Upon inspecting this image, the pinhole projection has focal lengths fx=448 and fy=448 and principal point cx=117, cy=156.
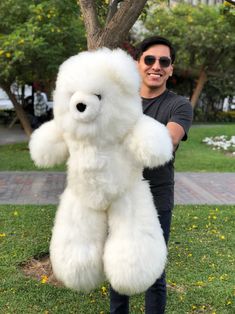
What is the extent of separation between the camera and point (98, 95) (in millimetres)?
2252

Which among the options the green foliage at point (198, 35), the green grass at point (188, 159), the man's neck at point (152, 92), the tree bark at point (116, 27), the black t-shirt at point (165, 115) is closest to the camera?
the black t-shirt at point (165, 115)

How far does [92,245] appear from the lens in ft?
7.99

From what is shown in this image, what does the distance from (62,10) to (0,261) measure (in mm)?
6126

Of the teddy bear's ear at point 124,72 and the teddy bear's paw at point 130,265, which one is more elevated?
the teddy bear's ear at point 124,72

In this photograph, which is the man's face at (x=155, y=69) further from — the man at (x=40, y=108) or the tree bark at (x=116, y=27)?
the man at (x=40, y=108)

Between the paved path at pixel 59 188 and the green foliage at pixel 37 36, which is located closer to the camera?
the paved path at pixel 59 188

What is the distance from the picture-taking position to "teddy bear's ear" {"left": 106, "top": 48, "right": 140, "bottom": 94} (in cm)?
227

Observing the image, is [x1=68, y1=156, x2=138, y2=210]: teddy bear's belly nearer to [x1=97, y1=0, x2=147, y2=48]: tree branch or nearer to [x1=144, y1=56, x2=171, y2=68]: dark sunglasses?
[x1=144, y1=56, x2=171, y2=68]: dark sunglasses

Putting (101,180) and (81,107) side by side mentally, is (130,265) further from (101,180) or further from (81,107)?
(81,107)

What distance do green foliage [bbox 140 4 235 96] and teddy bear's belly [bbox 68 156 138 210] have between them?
14262mm

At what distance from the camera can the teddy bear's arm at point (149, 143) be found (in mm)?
2266

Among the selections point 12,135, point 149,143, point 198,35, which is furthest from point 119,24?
point 198,35

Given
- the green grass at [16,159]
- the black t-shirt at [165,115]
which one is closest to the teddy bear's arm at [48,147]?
the black t-shirt at [165,115]

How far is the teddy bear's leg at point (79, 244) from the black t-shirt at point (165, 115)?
0.49 metres
